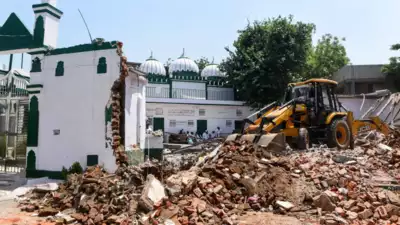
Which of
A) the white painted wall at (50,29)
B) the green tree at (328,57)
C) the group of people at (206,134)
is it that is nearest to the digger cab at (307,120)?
the white painted wall at (50,29)

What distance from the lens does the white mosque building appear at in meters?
21.8

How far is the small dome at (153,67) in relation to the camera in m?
25.3

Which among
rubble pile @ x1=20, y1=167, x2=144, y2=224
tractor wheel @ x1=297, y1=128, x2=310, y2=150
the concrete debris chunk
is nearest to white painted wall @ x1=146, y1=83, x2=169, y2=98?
tractor wheel @ x1=297, y1=128, x2=310, y2=150

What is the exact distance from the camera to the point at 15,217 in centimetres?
661

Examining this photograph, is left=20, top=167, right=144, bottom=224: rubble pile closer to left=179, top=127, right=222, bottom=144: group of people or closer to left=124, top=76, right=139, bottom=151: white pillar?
left=124, top=76, right=139, bottom=151: white pillar

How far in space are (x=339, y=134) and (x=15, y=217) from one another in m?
9.87

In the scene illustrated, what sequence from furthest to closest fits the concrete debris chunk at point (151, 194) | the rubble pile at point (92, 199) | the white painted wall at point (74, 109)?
the white painted wall at point (74, 109)
the rubble pile at point (92, 199)
the concrete debris chunk at point (151, 194)

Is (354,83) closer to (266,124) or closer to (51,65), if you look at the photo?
(266,124)

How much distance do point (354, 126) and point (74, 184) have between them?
10849mm

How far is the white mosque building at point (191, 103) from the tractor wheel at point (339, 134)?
1204cm

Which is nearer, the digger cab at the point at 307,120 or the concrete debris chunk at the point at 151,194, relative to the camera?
the concrete debris chunk at the point at 151,194

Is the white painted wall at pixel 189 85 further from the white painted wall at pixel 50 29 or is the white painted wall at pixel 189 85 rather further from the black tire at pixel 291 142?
the black tire at pixel 291 142

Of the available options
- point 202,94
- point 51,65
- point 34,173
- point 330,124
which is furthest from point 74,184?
point 202,94

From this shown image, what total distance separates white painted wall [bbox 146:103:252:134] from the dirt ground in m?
14.2
